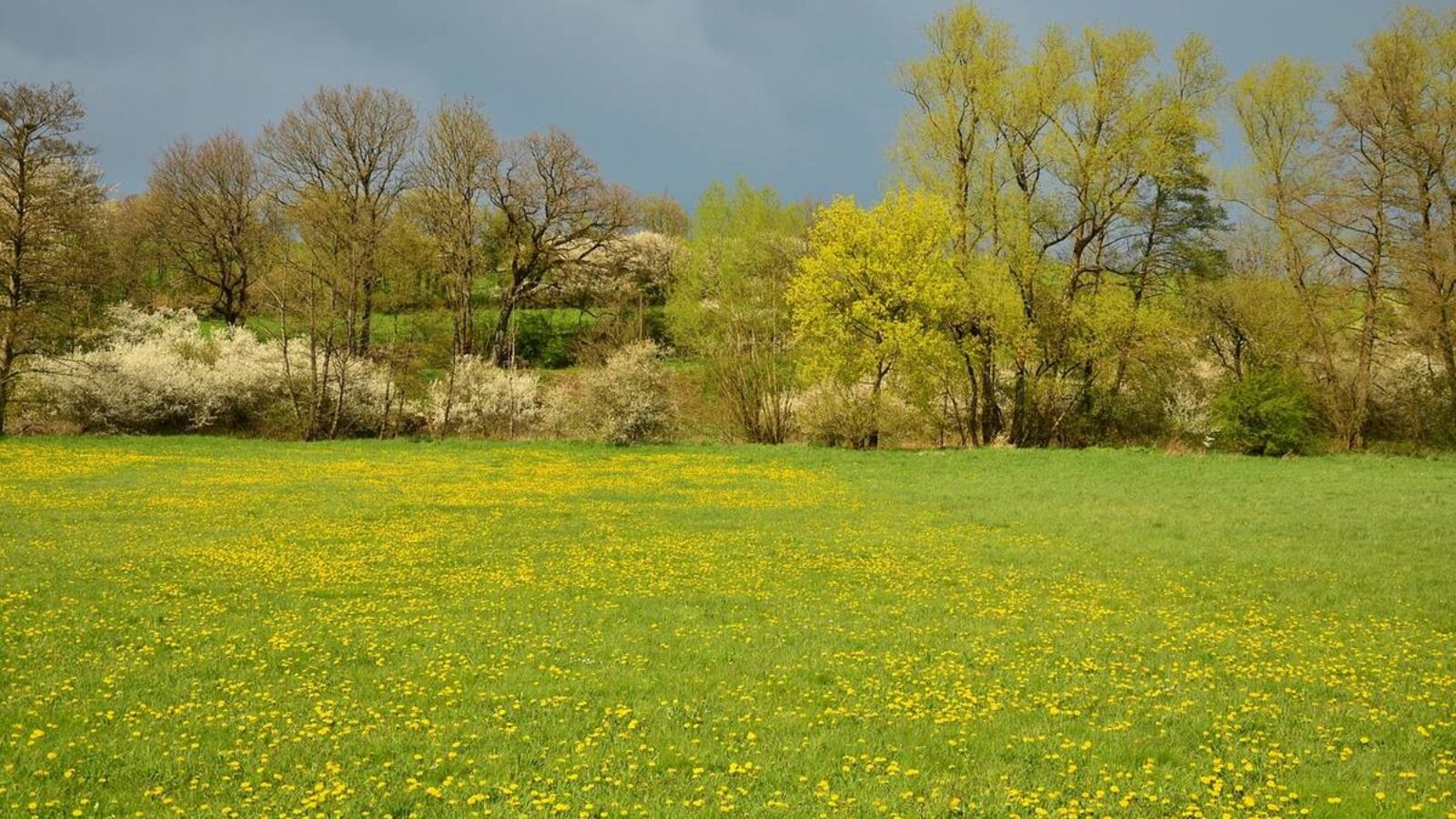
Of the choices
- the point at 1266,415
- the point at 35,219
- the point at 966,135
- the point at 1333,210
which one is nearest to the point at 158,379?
the point at 35,219

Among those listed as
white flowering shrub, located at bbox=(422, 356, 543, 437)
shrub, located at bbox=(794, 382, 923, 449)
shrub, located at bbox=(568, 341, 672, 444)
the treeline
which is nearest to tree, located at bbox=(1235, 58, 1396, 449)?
the treeline

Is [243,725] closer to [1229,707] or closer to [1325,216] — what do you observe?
[1229,707]

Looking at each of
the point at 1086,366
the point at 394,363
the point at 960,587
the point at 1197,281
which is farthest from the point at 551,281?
the point at 960,587

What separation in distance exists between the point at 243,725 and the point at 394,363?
40.7 m

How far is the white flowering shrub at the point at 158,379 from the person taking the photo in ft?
122

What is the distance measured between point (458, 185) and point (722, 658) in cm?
4078

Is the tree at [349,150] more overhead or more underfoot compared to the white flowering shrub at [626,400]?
more overhead

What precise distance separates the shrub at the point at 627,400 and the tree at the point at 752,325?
6.53 meters

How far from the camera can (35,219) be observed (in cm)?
3375

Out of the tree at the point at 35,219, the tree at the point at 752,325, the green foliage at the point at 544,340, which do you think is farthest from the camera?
the green foliage at the point at 544,340

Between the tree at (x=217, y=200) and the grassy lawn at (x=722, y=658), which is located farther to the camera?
the tree at (x=217, y=200)

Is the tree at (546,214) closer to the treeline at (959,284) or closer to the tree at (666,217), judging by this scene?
the treeline at (959,284)

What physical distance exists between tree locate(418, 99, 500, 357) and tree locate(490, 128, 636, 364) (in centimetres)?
236

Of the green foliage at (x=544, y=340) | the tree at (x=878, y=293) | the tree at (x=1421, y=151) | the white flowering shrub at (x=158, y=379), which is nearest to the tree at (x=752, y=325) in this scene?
the tree at (x=878, y=293)
